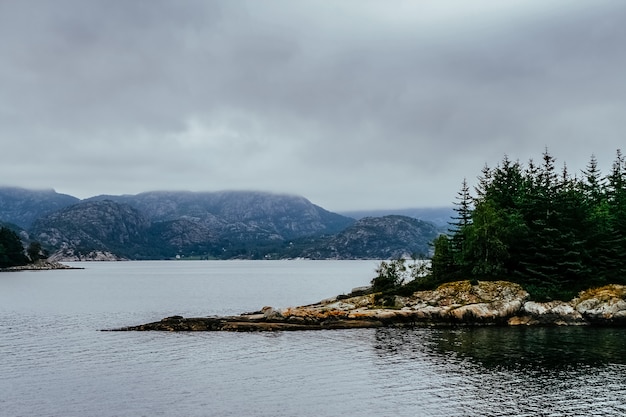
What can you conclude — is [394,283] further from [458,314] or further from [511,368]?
[511,368]

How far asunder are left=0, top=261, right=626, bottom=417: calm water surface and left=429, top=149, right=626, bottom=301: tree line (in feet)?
53.5

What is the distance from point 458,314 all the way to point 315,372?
1698 inches

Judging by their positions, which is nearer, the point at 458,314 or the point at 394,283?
the point at 458,314

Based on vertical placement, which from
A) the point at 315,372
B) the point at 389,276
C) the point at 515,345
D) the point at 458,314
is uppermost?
the point at 389,276

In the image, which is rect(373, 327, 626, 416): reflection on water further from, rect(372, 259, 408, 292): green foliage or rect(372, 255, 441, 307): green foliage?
rect(372, 259, 408, 292): green foliage

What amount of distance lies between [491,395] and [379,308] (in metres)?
49.9

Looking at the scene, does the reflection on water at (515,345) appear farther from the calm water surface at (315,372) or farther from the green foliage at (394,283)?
the green foliage at (394,283)

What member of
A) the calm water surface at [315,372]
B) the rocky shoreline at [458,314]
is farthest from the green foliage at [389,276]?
the calm water surface at [315,372]

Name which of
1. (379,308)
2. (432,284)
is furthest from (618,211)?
(379,308)

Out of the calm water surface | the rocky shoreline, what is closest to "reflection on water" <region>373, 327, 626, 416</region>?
the calm water surface

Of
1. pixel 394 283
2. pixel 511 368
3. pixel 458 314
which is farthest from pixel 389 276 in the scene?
pixel 511 368

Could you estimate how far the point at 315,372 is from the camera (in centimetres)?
5178

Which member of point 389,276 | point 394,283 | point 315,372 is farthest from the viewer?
point 389,276

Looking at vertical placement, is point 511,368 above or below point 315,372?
above
